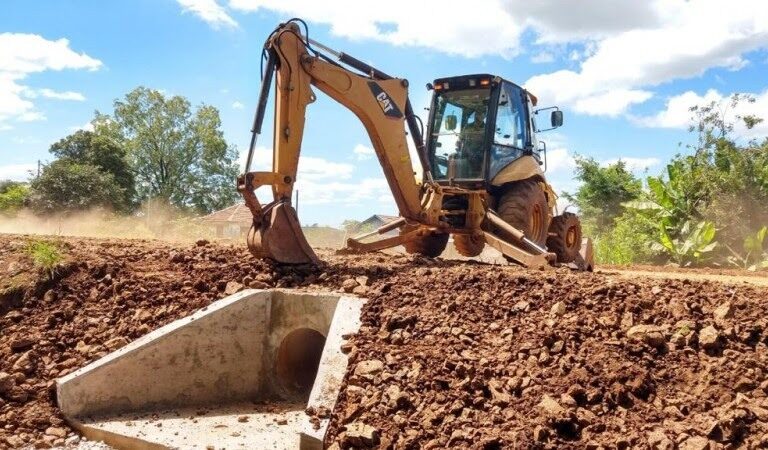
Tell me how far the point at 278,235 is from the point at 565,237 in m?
5.02

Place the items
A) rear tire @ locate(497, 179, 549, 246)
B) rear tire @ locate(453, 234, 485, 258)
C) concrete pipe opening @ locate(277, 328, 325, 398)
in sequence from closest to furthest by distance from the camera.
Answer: concrete pipe opening @ locate(277, 328, 325, 398)
rear tire @ locate(497, 179, 549, 246)
rear tire @ locate(453, 234, 485, 258)

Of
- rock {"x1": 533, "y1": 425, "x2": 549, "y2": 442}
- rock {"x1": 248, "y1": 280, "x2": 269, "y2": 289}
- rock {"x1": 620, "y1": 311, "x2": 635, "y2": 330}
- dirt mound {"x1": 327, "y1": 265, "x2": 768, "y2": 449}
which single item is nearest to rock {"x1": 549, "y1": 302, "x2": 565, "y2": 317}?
dirt mound {"x1": 327, "y1": 265, "x2": 768, "y2": 449}

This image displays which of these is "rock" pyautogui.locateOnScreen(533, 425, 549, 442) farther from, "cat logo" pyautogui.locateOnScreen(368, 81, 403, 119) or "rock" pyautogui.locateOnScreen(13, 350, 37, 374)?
"cat logo" pyautogui.locateOnScreen(368, 81, 403, 119)

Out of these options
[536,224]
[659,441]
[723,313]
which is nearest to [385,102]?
[536,224]

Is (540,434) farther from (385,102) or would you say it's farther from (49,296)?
(49,296)

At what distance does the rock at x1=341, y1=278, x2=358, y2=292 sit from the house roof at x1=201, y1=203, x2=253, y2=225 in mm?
21726

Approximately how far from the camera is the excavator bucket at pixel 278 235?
22.4ft

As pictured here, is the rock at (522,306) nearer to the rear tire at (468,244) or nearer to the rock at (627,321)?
the rock at (627,321)

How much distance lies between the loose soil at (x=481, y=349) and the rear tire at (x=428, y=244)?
9.10 ft

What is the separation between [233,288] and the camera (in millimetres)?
6637

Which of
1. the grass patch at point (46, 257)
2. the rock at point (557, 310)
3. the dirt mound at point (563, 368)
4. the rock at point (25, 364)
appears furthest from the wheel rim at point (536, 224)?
the rock at point (25, 364)

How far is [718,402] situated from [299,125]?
4.68 metres

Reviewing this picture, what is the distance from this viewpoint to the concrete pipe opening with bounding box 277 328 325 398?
657 cm

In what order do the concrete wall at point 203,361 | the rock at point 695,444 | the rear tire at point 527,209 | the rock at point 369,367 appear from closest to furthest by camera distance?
the rock at point 695,444
the rock at point 369,367
the concrete wall at point 203,361
the rear tire at point 527,209
